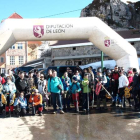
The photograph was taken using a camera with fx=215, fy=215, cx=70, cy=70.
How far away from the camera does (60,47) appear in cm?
2894

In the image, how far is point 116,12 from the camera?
49.1 m

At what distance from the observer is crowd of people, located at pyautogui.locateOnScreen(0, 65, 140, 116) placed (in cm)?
803

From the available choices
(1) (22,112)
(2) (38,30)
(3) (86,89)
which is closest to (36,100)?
(1) (22,112)

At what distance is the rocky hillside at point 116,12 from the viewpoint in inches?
1887

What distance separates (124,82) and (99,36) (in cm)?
316

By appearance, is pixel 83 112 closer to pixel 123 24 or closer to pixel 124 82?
pixel 124 82

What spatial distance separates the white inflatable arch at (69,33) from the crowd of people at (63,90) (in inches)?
68.8

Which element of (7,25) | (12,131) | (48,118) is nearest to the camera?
(12,131)

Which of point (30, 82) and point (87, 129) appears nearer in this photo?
point (87, 129)

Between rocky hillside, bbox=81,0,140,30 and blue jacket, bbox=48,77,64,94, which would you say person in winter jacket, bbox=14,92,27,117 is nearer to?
blue jacket, bbox=48,77,64,94

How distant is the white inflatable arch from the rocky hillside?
124 feet

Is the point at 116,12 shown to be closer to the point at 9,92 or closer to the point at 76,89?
the point at 76,89

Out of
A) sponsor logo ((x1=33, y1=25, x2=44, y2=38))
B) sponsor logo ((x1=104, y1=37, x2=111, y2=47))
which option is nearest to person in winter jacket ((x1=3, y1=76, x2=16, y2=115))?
sponsor logo ((x1=33, y1=25, x2=44, y2=38))

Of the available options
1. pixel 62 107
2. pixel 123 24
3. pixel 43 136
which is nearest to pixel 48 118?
pixel 62 107
